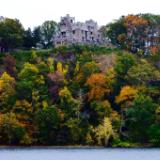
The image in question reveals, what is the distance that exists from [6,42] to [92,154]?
42.1 metres

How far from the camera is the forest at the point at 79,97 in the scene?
298ft

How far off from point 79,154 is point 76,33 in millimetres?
48247

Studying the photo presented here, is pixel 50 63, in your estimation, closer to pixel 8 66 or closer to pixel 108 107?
pixel 8 66

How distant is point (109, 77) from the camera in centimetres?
10062

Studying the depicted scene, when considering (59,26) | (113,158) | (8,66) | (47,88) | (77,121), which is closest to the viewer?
(113,158)

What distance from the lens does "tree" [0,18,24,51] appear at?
114 m

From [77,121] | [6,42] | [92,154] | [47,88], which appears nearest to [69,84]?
[47,88]

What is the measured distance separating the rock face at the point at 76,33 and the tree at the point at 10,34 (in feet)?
25.4

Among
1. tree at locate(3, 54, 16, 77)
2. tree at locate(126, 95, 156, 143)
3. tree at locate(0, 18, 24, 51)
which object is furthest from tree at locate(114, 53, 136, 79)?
tree at locate(0, 18, 24, 51)

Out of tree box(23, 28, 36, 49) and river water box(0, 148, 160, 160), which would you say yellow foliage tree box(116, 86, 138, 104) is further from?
tree box(23, 28, 36, 49)

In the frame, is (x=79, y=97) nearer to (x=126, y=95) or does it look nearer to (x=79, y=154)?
(x=126, y=95)

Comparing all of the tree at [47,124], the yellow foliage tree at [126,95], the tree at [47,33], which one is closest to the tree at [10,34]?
the tree at [47,33]

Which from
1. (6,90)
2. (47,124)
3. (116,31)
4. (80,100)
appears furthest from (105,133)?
(116,31)

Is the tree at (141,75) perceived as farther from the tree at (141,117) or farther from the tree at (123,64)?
the tree at (141,117)
